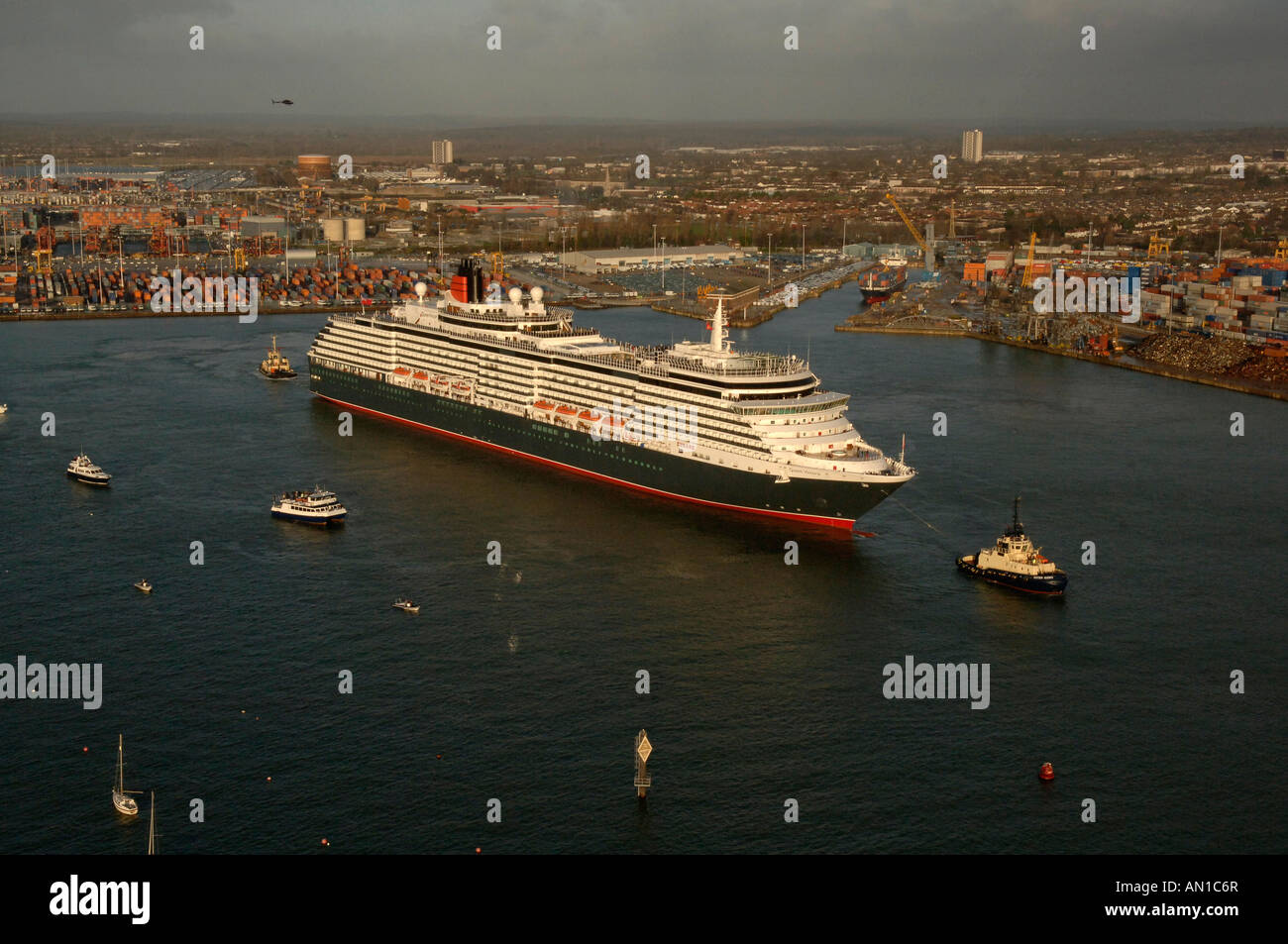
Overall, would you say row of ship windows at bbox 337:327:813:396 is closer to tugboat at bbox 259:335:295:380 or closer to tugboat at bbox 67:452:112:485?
tugboat at bbox 259:335:295:380

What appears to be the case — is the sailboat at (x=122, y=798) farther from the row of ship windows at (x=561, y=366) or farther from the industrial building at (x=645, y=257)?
the industrial building at (x=645, y=257)

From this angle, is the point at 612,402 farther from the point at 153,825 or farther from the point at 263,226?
the point at 263,226

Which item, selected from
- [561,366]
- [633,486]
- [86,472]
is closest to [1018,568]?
[633,486]

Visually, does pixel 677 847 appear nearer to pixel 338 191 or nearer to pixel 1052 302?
pixel 1052 302

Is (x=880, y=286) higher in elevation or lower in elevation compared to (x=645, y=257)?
lower

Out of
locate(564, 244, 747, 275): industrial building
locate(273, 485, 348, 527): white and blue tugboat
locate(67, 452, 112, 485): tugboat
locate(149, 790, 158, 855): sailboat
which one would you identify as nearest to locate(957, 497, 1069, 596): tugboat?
locate(273, 485, 348, 527): white and blue tugboat

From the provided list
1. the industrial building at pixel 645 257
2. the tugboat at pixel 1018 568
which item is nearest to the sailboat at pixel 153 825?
the tugboat at pixel 1018 568

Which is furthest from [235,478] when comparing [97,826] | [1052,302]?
[1052,302]
